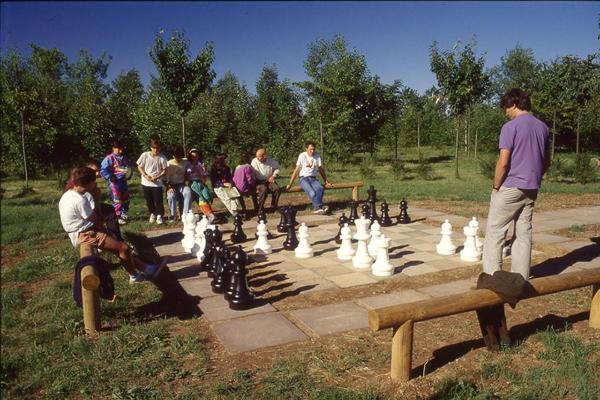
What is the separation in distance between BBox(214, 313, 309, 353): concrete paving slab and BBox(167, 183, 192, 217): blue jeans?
485cm

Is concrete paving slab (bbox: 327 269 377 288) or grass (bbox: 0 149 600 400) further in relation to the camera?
concrete paving slab (bbox: 327 269 377 288)

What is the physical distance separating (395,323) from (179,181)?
666 cm

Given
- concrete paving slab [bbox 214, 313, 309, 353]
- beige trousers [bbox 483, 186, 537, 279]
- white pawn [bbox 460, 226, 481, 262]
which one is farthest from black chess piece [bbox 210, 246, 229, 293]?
white pawn [bbox 460, 226, 481, 262]

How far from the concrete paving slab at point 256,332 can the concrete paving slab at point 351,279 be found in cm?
108

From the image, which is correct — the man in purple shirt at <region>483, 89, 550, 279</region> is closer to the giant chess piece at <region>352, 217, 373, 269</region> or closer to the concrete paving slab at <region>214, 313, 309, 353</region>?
the giant chess piece at <region>352, 217, 373, 269</region>

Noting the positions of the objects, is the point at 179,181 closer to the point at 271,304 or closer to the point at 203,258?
the point at 203,258

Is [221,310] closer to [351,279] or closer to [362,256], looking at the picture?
[351,279]

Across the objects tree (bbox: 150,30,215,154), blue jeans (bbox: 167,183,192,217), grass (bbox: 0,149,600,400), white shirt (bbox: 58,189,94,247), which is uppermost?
tree (bbox: 150,30,215,154)

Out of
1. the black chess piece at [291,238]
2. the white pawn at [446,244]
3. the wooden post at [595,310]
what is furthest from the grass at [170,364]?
the black chess piece at [291,238]

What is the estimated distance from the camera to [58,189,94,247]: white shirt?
4461mm

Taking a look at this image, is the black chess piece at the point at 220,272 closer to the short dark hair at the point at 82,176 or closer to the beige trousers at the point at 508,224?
the short dark hair at the point at 82,176

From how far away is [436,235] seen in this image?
7.19 m

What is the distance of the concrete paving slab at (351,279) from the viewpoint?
16.1 feet

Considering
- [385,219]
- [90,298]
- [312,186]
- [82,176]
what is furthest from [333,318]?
[312,186]
